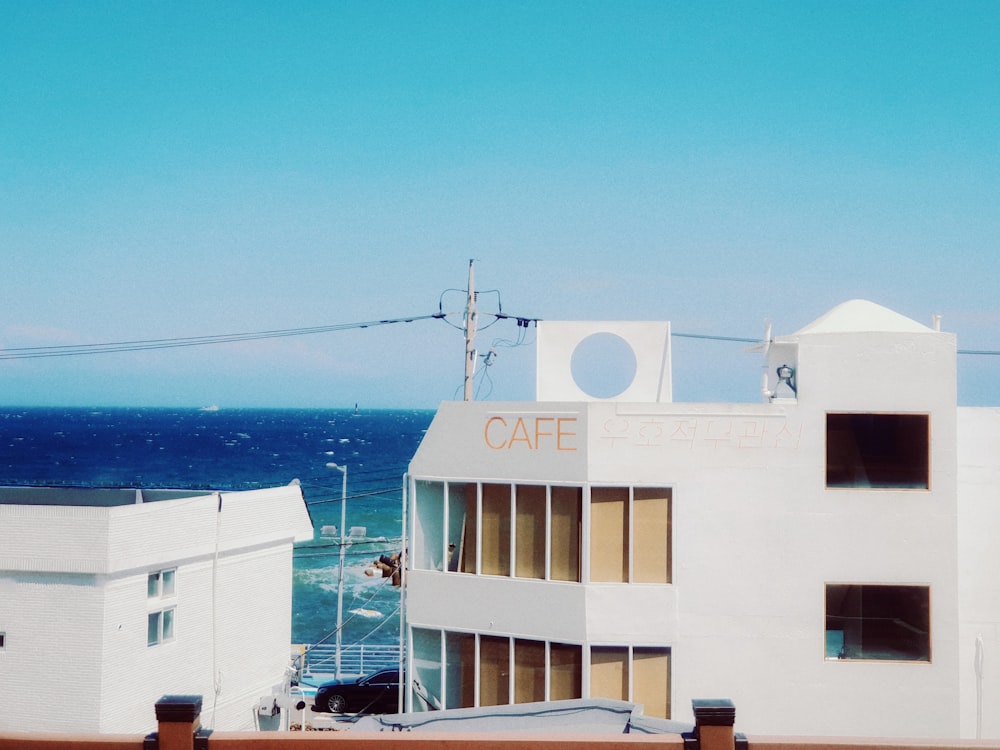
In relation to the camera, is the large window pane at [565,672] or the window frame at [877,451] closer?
the large window pane at [565,672]

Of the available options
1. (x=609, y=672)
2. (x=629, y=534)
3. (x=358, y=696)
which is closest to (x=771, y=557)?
(x=629, y=534)

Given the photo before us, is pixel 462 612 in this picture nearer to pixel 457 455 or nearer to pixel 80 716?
pixel 457 455

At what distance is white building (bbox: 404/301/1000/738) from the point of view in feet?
48.6

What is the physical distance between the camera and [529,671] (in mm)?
15172

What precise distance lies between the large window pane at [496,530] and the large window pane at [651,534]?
2.16m

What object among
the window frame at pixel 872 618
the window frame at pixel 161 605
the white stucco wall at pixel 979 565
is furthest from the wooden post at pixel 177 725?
the window frame at pixel 161 605

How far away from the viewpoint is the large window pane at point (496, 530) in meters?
15.6

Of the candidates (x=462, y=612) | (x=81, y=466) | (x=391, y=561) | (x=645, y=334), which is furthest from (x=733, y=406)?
(x=81, y=466)

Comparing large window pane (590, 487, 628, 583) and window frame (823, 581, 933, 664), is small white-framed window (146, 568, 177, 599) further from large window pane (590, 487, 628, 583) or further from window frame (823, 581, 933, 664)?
window frame (823, 581, 933, 664)

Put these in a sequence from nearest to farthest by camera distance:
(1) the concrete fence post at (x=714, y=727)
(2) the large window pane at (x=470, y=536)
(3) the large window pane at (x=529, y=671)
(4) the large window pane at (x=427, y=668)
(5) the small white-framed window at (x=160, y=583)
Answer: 1. (1) the concrete fence post at (x=714, y=727)
2. (3) the large window pane at (x=529, y=671)
3. (2) the large window pane at (x=470, y=536)
4. (4) the large window pane at (x=427, y=668)
5. (5) the small white-framed window at (x=160, y=583)

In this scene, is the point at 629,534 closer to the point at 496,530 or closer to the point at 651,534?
the point at 651,534

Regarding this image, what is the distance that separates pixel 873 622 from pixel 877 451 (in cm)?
280

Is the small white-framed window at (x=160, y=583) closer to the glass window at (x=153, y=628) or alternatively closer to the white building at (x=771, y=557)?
the glass window at (x=153, y=628)

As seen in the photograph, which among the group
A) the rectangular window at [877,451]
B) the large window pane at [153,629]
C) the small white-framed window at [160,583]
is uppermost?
the rectangular window at [877,451]
